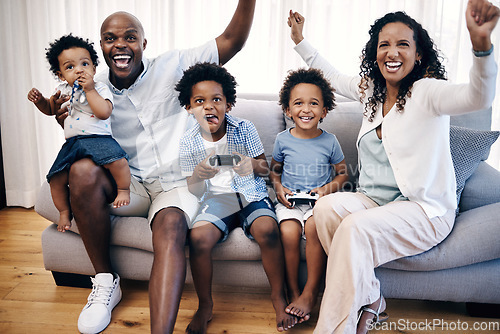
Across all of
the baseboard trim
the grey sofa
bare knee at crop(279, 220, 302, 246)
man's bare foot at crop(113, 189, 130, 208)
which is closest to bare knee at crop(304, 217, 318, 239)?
bare knee at crop(279, 220, 302, 246)

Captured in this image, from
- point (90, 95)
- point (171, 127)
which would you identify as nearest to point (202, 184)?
point (171, 127)

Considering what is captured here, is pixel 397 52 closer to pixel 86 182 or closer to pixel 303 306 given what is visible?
pixel 303 306

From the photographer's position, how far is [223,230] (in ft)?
4.82

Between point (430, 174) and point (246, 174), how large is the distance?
652 millimetres

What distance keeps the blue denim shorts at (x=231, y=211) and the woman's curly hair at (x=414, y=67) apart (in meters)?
0.53

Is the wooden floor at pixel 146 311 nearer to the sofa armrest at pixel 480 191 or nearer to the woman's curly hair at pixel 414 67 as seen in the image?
the sofa armrest at pixel 480 191

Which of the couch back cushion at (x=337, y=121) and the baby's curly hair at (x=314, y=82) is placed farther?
the couch back cushion at (x=337, y=121)

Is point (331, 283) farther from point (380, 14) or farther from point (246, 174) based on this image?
point (380, 14)

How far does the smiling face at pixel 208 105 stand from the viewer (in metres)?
1.58

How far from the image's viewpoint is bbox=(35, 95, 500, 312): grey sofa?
137 cm

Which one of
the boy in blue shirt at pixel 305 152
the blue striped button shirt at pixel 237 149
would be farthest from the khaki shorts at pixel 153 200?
the boy in blue shirt at pixel 305 152

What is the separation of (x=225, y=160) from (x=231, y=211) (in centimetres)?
20

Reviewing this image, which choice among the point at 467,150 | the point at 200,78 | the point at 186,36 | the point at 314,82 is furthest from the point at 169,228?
the point at 186,36

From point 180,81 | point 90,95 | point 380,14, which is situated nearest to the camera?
point 90,95
